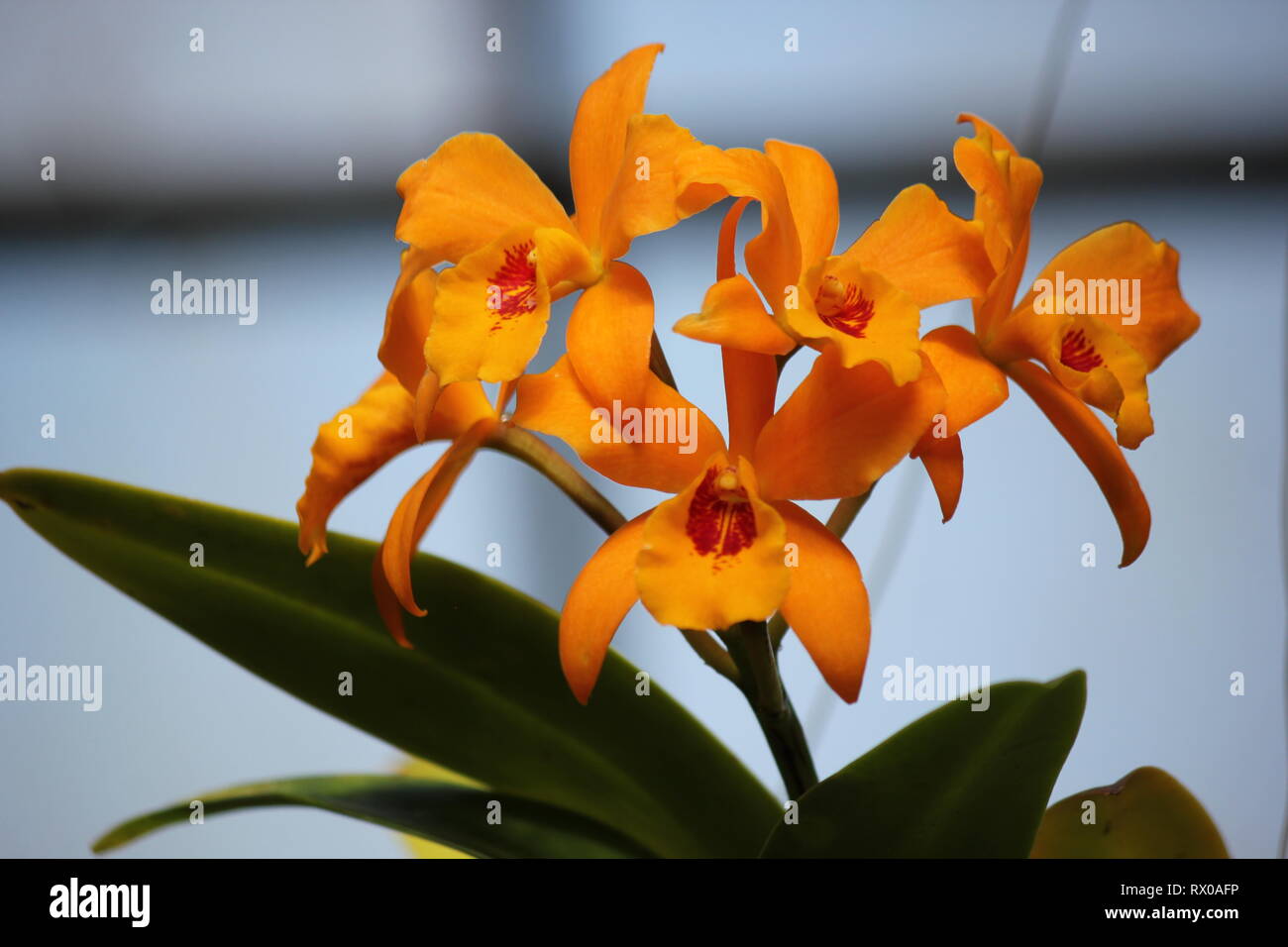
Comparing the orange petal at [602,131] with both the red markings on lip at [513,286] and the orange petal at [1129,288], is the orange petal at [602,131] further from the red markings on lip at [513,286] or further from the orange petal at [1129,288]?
the orange petal at [1129,288]

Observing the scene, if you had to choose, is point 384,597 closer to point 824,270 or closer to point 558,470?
point 558,470

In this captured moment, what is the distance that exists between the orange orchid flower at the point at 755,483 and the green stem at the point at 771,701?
4 centimetres

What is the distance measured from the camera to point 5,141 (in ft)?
3.46

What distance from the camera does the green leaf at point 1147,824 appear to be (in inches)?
20.1

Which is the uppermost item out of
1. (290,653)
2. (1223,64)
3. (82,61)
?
(82,61)

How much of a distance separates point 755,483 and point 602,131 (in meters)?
0.18

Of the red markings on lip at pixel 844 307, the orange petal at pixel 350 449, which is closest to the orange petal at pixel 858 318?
the red markings on lip at pixel 844 307

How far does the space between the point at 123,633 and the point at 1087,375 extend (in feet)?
3.51

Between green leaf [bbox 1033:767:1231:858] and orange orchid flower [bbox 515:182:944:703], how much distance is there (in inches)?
9.2

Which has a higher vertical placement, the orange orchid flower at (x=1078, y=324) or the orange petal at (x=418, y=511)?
the orange orchid flower at (x=1078, y=324)

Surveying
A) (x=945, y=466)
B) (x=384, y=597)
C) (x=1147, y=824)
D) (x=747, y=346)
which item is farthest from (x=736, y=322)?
(x=1147, y=824)
